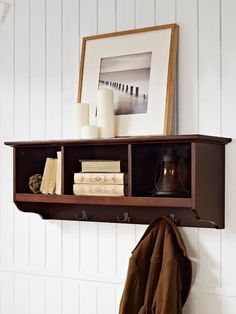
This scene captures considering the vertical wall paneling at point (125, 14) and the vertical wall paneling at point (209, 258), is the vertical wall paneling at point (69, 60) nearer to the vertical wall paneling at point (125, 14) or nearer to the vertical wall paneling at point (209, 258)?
the vertical wall paneling at point (125, 14)

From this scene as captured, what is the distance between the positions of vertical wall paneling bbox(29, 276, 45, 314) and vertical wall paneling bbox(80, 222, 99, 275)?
268mm

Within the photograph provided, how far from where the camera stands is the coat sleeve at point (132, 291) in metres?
2.37

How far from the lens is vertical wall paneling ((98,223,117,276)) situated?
8.61ft

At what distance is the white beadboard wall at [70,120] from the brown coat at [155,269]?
6 centimetres

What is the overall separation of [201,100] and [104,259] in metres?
0.85

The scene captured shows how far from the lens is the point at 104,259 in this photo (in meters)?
2.65

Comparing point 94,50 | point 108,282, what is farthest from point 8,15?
point 108,282

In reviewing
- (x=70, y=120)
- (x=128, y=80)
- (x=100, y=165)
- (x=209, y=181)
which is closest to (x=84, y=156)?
(x=100, y=165)

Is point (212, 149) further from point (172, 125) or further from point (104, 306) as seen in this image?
point (104, 306)

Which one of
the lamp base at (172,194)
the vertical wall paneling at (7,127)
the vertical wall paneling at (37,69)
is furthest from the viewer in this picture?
the vertical wall paneling at (7,127)

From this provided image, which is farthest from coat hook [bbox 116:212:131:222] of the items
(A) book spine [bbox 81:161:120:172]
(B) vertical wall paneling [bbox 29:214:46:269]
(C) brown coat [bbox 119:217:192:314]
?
(B) vertical wall paneling [bbox 29:214:46:269]

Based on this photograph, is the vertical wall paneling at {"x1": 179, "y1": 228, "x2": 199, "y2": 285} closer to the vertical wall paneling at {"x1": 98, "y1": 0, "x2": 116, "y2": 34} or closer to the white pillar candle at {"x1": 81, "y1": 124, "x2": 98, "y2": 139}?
the white pillar candle at {"x1": 81, "y1": 124, "x2": 98, "y2": 139}

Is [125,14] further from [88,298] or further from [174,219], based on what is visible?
[88,298]

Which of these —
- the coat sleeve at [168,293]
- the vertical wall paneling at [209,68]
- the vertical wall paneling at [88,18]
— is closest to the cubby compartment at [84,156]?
the vertical wall paneling at [209,68]
